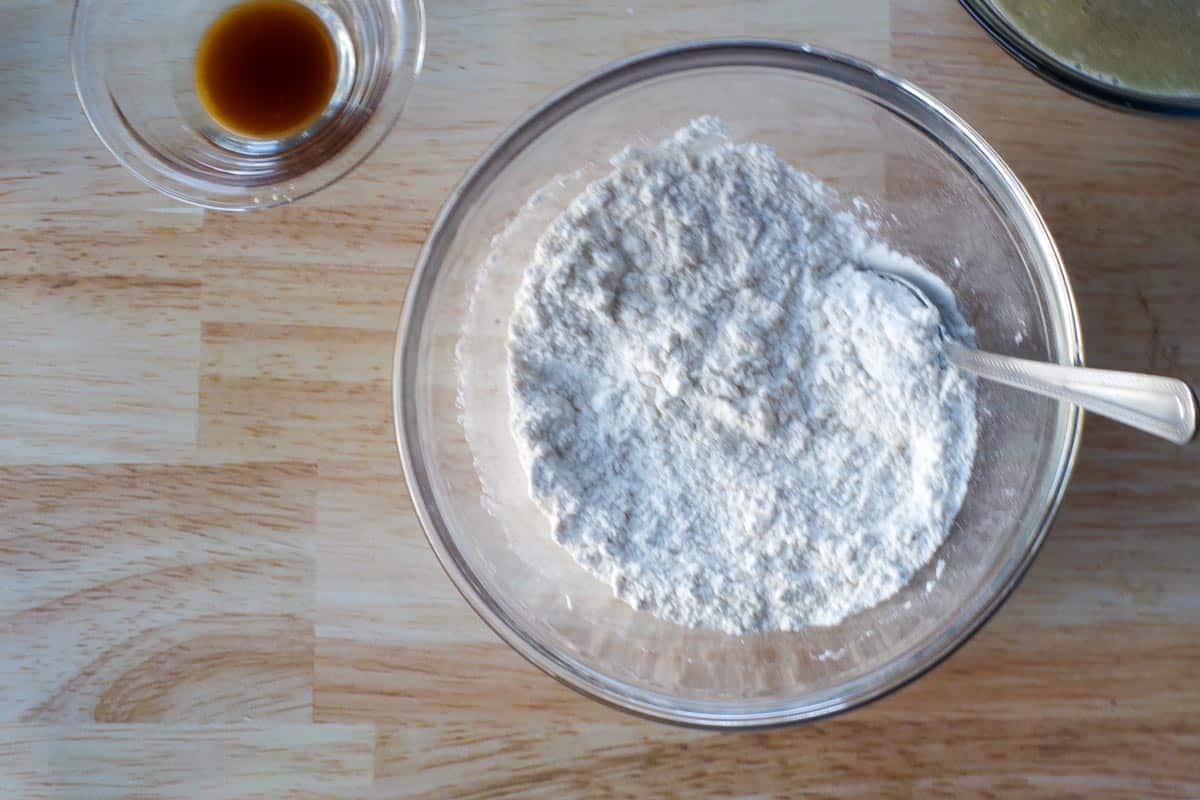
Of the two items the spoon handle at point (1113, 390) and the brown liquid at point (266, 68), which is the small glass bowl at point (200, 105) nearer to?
the brown liquid at point (266, 68)

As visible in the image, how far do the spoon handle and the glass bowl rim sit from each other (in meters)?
0.30

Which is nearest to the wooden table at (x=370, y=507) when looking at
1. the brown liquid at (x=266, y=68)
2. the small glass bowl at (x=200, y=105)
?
the small glass bowl at (x=200, y=105)

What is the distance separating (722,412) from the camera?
40.8 inches

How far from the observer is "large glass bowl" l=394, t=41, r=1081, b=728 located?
1010 mm

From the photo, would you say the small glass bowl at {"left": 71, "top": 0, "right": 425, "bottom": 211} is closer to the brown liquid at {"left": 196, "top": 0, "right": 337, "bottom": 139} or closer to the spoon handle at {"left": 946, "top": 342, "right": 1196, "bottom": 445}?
the brown liquid at {"left": 196, "top": 0, "right": 337, "bottom": 139}

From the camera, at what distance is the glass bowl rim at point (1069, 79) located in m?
1.02

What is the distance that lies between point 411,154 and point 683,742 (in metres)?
0.74

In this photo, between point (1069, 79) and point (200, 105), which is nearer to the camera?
point (1069, 79)

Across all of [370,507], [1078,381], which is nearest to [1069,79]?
[1078,381]

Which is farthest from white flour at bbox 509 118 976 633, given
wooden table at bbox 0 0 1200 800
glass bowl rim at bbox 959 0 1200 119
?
glass bowl rim at bbox 959 0 1200 119

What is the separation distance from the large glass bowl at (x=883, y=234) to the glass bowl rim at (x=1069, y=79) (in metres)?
0.10

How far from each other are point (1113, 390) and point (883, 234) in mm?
353

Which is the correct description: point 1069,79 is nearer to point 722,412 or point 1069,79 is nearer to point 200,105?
point 722,412

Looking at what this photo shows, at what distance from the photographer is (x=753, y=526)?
3.40 ft
